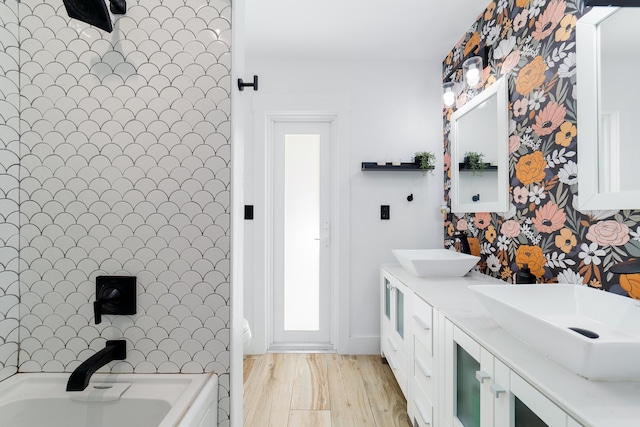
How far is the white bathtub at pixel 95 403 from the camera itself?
2.69ft

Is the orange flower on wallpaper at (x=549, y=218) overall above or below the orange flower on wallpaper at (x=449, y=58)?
below

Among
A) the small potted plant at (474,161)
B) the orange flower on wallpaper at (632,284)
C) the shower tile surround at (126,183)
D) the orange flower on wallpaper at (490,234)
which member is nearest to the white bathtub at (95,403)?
the shower tile surround at (126,183)

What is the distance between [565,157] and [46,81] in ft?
6.48

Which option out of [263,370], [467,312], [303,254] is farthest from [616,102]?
[263,370]

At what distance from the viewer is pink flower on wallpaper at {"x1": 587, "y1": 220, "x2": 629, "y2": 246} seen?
105cm

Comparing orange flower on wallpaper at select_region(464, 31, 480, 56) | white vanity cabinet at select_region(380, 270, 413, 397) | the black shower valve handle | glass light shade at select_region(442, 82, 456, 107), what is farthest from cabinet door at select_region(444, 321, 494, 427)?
orange flower on wallpaper at select_region(464, 31, 480, 56)

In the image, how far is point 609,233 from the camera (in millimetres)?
1094

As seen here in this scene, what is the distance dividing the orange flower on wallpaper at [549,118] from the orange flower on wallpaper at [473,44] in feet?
2.93

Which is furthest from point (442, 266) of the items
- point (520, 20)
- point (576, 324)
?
point (520, 20)

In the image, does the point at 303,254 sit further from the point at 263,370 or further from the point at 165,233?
the point at 165,233

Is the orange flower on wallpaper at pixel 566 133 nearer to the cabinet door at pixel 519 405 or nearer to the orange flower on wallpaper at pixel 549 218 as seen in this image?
the orange flower on wallpaper at pixel 549 218

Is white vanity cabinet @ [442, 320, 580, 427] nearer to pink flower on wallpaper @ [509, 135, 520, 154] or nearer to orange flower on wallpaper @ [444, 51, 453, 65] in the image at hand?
pink flower on wallpaper @ [509, 135, 520, 154]

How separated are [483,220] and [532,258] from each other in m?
0.50

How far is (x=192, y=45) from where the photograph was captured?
909 mm
